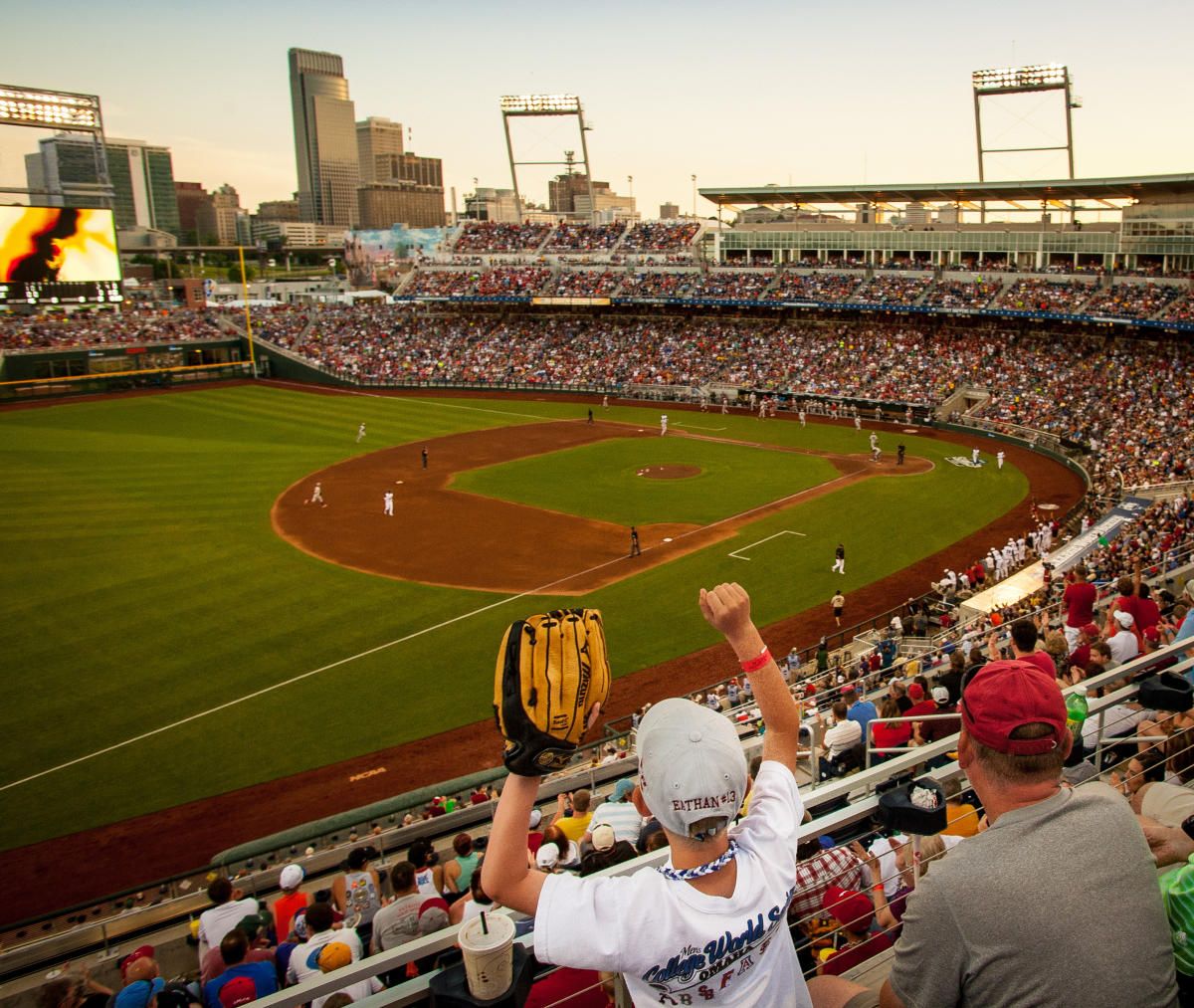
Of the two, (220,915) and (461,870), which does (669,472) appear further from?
(220,915)

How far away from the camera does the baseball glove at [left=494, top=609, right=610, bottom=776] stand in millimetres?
2617

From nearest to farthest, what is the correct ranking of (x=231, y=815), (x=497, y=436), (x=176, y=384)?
(x=231, y=815) < (x=497, y=436) < (x=176, y=384)

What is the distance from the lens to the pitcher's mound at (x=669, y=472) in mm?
35388

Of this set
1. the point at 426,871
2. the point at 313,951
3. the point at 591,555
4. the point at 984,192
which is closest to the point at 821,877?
the point at 313,951

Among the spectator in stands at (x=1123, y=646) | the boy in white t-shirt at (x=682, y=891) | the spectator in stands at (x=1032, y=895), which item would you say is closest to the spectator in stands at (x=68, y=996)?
the boy in white t-shirt at (x=682, y=891)

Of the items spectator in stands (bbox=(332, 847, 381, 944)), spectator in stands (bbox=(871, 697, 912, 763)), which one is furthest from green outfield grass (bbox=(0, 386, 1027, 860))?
spectator in stands (bbox=(871, 697, 912, 763))

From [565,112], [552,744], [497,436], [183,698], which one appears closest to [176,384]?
[497,436]

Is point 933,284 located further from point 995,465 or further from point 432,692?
point 432,692

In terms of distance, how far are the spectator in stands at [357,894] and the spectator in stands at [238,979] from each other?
1.10 metres

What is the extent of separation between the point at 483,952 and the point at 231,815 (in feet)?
43.9

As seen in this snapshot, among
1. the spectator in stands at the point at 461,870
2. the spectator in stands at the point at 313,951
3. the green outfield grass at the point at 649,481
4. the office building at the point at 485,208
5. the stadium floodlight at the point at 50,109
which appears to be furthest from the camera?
the office building at the point at 485,208

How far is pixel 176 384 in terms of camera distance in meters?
62.6

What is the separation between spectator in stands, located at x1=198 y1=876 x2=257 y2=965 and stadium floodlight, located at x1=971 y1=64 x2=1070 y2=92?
61.5m

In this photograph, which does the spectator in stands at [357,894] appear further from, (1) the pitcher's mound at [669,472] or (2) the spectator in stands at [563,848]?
(1) the pitcher's mound at [669,472]
